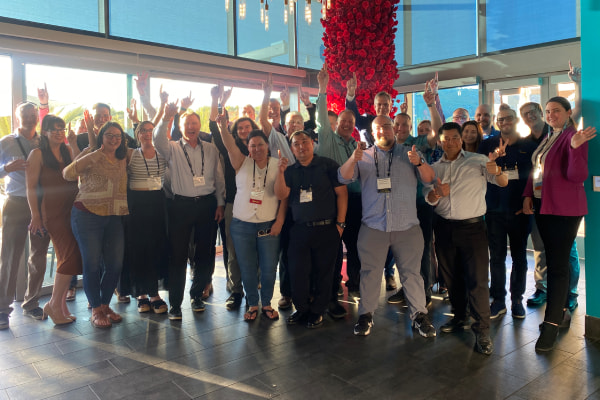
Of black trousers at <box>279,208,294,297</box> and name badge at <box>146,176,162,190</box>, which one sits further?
black trousers at <box>279,208,294,297</box>

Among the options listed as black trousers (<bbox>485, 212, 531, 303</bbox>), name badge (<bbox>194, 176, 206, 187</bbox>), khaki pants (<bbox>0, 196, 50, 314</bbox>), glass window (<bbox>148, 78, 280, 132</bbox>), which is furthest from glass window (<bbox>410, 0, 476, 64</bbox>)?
khaki pants (<bbox>0, 196, 50, 314</bbox>)

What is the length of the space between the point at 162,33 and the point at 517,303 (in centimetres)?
491

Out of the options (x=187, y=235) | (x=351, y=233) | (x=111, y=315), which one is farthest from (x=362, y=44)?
(x=111, y=315)

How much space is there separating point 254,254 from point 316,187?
84 centimetres

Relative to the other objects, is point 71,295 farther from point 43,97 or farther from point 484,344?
point 484,344

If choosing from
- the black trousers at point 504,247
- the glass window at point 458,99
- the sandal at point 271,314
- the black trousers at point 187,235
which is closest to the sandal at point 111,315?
the black trousers at point 187,235

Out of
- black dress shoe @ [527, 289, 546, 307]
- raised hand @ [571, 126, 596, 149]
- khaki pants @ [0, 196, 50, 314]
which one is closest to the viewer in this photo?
raised hand @ [571, 126, 596, 149]

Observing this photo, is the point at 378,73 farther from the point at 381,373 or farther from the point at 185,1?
the point at 185,1

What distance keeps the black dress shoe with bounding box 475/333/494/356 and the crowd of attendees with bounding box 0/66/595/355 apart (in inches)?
0.5

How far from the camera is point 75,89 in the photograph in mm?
5156

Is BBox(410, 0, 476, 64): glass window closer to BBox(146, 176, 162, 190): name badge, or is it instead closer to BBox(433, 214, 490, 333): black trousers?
BBox(433, 214, 490, 333): black trousers

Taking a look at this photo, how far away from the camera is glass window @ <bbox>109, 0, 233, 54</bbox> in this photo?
5.46m

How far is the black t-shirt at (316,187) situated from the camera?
3.75 meters

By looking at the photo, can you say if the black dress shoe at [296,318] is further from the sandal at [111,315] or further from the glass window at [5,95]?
the glass window at [5,95]
